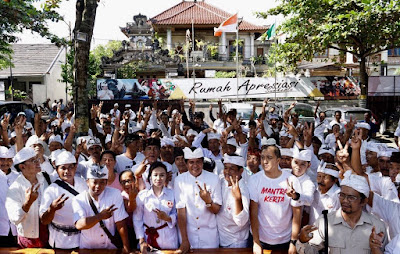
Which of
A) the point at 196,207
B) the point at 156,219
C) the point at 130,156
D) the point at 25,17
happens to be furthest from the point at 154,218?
the point at 25,17

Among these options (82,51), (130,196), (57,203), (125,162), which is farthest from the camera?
(82,51)

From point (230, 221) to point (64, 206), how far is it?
1667 millimetres

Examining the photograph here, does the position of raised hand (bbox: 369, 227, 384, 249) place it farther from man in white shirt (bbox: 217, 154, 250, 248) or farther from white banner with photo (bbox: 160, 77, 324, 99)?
white banner with photo (bbox: 160, 77, 324, 99)

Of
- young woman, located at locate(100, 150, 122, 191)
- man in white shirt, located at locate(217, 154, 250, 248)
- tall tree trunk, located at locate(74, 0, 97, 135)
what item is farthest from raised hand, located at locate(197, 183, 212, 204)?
tall tree trunk, located at locate(74, 0, 97, 135)

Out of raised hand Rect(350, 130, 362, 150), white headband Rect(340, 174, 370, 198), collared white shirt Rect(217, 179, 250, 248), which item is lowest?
collared white shirt Rect(217, 179, 250, 248)

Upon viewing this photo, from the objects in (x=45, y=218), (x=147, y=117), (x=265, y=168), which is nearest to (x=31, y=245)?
(x=45, y=218)

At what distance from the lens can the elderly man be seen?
11.2 ft

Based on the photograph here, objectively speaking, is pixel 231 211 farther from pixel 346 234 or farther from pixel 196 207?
pixel 346 234

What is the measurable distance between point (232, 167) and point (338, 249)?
1.30m

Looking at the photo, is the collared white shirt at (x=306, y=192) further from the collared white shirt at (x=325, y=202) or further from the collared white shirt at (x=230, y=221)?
the collared white shirt at (x=230, y=221)

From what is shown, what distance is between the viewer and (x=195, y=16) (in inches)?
1398

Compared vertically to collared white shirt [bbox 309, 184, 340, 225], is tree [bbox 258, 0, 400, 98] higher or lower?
higher

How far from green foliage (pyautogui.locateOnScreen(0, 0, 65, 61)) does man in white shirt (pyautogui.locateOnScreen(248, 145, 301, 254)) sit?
8.10 metres

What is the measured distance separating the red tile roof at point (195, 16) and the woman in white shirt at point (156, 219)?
30.3 metres
